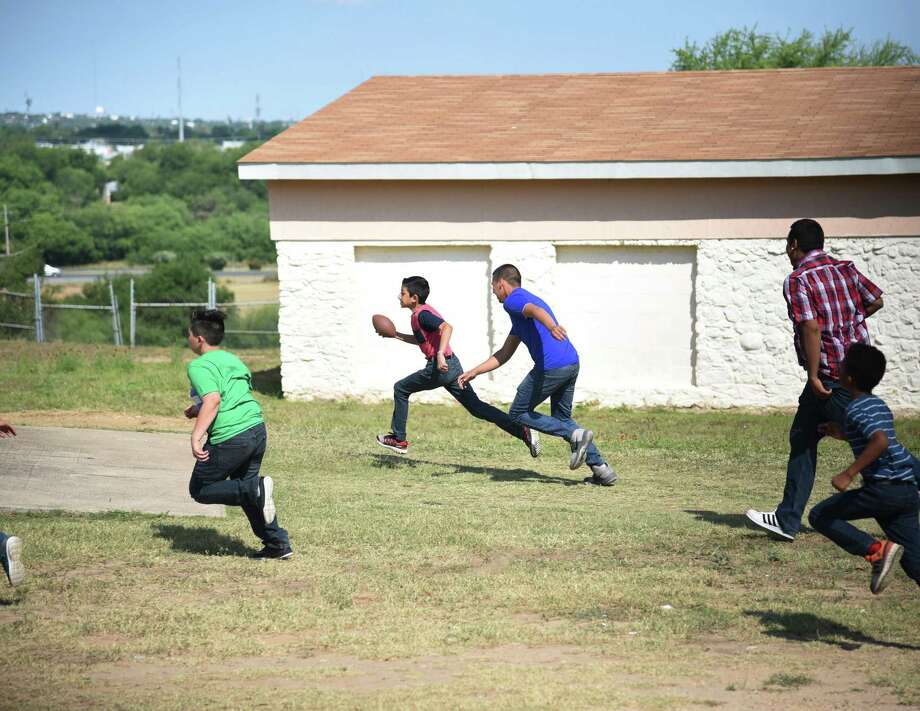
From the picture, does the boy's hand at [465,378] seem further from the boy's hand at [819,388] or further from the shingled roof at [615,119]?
the shingled roof at [615,119]

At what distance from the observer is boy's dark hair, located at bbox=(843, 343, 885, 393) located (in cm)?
642

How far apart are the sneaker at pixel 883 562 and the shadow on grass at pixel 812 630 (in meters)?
0.27

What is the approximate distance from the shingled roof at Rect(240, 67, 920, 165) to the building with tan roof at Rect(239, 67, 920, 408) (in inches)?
2.4

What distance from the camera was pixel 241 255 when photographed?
Answer: 78.9 meters

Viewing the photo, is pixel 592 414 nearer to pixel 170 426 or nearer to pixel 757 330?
pixel 757 330

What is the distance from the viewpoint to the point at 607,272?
1700 centimetres

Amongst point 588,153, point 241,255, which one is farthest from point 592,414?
point 241,255

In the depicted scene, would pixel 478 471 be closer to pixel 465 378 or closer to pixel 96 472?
pixel 465 378

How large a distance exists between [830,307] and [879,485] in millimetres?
1984

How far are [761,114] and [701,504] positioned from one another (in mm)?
9658

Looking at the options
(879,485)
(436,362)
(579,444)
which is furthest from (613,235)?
(879,485)

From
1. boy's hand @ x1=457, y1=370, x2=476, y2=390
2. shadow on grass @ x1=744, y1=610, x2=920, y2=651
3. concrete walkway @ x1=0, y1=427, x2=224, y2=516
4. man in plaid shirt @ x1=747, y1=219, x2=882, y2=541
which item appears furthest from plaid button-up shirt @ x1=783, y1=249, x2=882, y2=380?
concrete walkway @ x1=0, y1=427, x2=224, y2=516

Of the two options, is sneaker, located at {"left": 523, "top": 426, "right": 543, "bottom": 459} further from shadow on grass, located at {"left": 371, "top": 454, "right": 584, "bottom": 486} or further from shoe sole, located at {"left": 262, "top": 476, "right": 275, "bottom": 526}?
→ shoe sole, located at {"left": 262, "top": 476, "right": 275, "bottom": 526}

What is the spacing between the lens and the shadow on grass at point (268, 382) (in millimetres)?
18266
